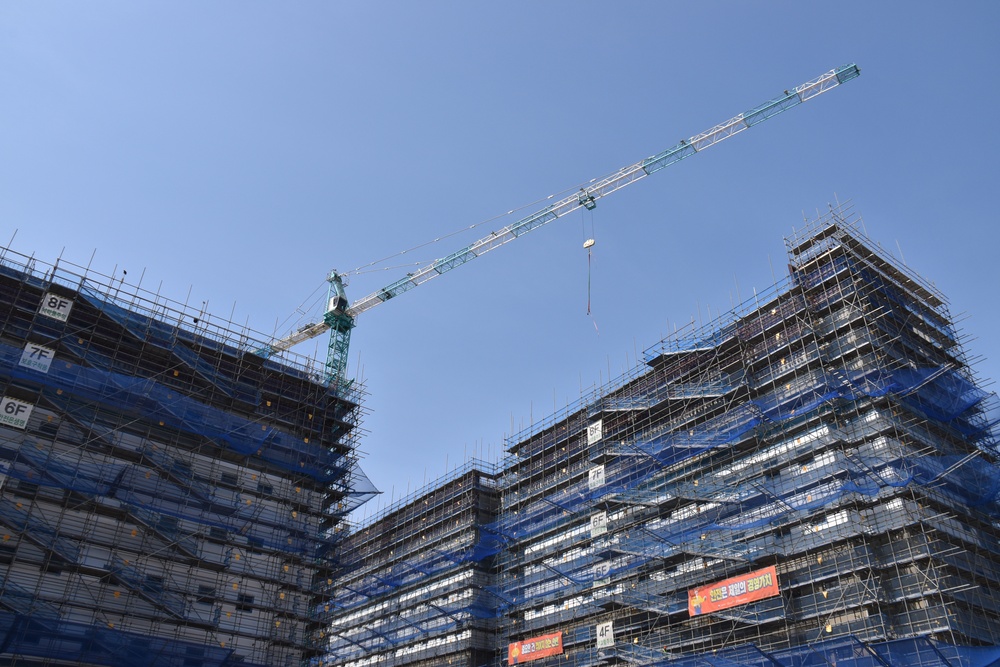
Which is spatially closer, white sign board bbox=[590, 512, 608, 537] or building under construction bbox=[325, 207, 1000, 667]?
building under construction bbox=[325, 207, 1000, 667]

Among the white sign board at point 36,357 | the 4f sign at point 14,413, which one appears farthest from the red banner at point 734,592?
the white sign board at point 36,357

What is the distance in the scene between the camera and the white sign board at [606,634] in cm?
4128

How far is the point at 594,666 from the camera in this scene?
137 feet

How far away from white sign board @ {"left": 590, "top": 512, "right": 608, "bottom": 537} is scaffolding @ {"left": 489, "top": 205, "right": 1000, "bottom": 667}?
0.12 metres

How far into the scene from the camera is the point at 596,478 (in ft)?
153

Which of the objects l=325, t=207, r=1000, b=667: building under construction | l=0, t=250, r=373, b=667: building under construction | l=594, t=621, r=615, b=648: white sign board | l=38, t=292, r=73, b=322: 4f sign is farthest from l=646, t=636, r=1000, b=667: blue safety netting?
l=38, t=292, r=73, b=322: 4f sign

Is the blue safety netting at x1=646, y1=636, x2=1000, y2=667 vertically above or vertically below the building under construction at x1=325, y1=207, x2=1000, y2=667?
below

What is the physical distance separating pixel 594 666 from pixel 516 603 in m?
8.52

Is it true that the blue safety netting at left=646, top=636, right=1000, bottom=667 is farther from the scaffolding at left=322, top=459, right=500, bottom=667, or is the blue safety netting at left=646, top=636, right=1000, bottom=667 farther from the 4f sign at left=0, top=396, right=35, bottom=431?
the 4f sign at left=0, top=396, right=35, bottom=431

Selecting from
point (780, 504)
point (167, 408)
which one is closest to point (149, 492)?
point (167, 408)

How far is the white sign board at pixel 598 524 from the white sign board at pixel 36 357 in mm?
29712

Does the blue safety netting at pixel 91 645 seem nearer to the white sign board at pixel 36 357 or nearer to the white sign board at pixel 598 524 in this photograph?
the white sign board at pixel 36 357

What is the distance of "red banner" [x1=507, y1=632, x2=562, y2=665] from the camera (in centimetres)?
4478

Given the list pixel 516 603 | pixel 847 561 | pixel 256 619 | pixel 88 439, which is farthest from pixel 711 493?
pixel 88 439
